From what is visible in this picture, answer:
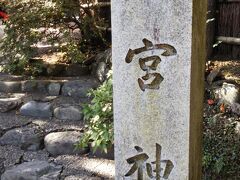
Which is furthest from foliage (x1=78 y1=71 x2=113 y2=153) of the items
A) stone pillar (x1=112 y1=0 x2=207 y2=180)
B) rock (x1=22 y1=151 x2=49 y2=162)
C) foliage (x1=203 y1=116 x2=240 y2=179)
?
stone pillar (x1=112 y1=0 x2=207 y2=180)

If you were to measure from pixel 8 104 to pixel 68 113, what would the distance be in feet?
2.69

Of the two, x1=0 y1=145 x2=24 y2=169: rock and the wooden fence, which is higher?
the wooden fence

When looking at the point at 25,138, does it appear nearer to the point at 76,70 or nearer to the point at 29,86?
the point at 29,86

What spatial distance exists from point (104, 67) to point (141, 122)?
2.93m

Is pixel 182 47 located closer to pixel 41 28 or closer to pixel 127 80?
pixel 127 80

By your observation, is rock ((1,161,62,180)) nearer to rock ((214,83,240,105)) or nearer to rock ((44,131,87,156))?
rock ((44,131,87,156))

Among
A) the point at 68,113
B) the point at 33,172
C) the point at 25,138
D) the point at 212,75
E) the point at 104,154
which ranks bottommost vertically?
the point at 33,172

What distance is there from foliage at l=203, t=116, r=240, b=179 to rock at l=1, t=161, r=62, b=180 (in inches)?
52.9

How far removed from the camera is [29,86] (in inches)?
215

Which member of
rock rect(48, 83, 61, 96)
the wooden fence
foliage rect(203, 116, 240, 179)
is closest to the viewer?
foliage rect(203, 116, 240, 179)

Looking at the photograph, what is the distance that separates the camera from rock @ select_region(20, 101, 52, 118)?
4.94 meters

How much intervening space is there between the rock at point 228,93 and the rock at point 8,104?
2.37m

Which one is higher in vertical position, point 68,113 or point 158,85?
point 158,85

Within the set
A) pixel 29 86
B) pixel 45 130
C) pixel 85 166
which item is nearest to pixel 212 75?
pixel 85 166
